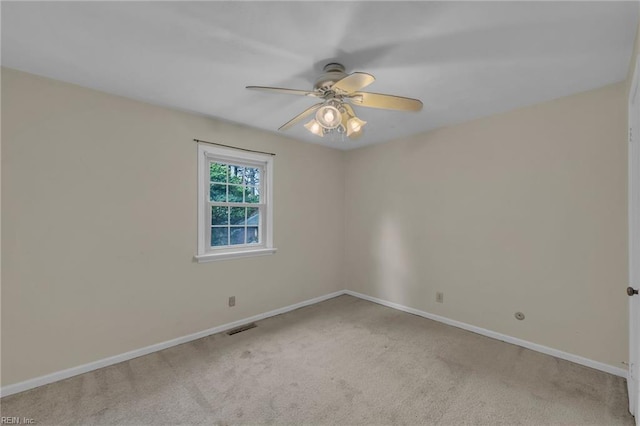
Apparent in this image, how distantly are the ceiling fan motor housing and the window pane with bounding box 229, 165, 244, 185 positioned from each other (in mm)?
1774

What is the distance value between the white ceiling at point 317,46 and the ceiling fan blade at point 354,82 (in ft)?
0.81

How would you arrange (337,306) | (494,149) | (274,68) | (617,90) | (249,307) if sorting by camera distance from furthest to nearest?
(337,306)
(249,307)
(494,149)
(617,90)
(274,68)

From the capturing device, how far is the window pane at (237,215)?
3.35 metres

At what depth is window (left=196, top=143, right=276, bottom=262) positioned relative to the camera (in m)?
3.02

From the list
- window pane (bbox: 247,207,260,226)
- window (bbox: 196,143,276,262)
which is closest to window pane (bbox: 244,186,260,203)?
window (bbox: 196,143,276,262)

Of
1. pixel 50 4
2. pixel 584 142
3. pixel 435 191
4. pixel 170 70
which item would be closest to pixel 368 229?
pixel 435 191

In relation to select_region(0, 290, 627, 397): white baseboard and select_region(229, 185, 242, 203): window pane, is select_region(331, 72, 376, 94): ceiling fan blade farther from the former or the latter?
select_region(0, 290, 627, 397): white baseboard

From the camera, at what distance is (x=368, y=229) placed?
416 cm

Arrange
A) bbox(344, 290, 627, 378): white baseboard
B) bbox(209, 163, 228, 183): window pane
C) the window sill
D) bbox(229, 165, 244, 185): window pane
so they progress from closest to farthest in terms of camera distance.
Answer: bbox(344, 290, 627, 378): white baseboard
the window sill
bbox(209, 163, 228, 183): window pane
bbox(229, 165, 244, 185): window pane

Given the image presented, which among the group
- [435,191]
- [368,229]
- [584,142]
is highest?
[584,142]

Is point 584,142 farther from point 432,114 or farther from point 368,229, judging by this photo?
point 368,229

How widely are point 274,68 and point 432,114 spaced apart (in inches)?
69.4

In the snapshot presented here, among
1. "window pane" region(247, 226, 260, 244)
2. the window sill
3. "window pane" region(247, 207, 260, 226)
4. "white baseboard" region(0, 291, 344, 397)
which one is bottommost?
"white baseboard" region(0, 291, 344, 397)

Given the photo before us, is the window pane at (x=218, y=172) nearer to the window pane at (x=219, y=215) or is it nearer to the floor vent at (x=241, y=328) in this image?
the window pane at (x=219, y=215)
